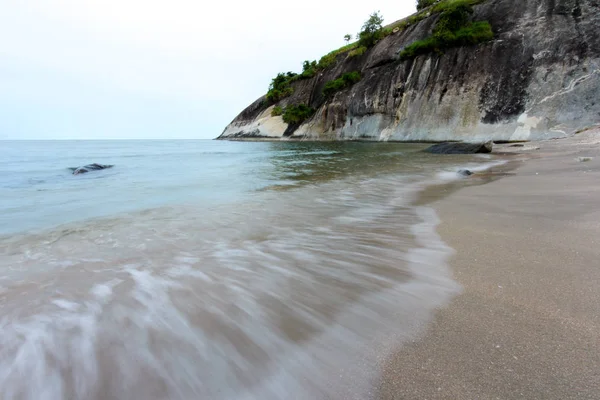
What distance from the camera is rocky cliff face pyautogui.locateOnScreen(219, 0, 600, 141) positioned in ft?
57.9

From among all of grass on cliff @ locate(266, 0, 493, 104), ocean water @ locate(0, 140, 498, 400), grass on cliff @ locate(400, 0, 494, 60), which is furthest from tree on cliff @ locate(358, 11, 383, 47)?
ocean water @ locate(0, 140, 498, 400)

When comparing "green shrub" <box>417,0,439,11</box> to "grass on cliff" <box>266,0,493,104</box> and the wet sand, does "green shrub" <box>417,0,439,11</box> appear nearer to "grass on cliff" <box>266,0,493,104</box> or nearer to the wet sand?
"grass on cliff" <box>266,0,493,104</box>

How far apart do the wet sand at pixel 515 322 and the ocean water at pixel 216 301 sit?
0.14 m

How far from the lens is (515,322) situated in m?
1.55

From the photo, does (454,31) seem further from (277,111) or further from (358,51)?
(277,111)

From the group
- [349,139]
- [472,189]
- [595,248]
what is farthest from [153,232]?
[349,139]

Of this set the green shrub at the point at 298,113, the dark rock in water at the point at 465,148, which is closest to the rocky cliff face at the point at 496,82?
the dark rock in water at the point at 465,148

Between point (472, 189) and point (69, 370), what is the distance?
18.8 ft

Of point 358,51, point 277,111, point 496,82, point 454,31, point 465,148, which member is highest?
point 358,51

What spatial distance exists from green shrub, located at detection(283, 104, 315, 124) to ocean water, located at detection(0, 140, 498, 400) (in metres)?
Result: 38.2

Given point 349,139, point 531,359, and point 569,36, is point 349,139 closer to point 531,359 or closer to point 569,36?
point 569,36

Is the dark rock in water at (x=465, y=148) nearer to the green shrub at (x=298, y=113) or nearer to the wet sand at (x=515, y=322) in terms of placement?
the wet sand at (x=515, y=322)

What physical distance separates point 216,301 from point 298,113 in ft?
135

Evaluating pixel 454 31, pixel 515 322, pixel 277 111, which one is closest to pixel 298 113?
pixel 277 111
